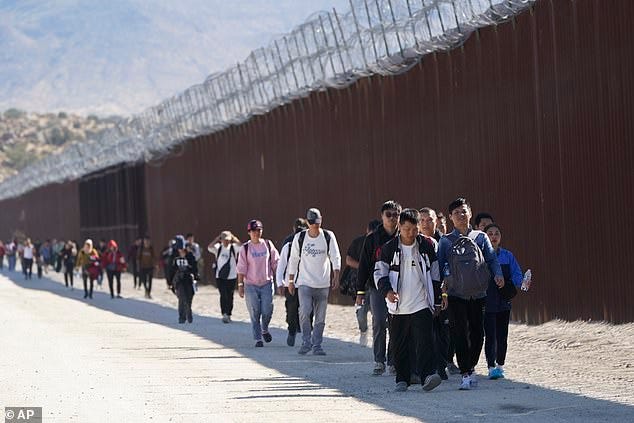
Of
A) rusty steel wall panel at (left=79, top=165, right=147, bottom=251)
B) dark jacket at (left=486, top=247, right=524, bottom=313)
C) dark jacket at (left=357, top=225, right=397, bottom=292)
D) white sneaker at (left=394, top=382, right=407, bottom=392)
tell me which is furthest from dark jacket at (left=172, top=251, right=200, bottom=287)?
rusty steel wall panel at (left=79, top=165, right=147, bottom=251)

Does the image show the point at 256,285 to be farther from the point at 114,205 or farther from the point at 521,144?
the point at 114,205

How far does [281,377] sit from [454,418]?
156 inches

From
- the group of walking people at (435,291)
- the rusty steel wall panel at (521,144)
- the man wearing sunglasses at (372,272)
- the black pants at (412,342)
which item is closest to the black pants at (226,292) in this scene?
the rusty steel wall panel at (521,144)

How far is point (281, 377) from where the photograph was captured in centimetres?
1535

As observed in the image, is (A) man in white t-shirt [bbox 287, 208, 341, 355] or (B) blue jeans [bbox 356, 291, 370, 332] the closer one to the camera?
(A) man in white t-shirt [bbox 287, 208, 341, 355]

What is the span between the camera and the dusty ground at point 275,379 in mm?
12164

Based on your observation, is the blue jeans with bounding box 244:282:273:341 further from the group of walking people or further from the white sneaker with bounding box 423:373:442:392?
the white sneaker with bounding box 423:373:442:392

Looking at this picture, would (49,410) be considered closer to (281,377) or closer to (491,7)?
(281,377)

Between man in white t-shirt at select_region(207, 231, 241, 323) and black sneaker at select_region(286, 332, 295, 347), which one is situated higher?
man in white t-shirt at select_region(207, 231, 241, 323)

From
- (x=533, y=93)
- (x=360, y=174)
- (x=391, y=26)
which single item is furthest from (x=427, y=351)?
(x=360, y=174)

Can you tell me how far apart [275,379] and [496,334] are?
7.17 feet

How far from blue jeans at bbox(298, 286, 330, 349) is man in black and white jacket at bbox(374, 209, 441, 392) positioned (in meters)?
4.30

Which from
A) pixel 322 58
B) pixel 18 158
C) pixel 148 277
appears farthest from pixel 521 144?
pixel 18 158

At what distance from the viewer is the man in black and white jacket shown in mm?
13594
